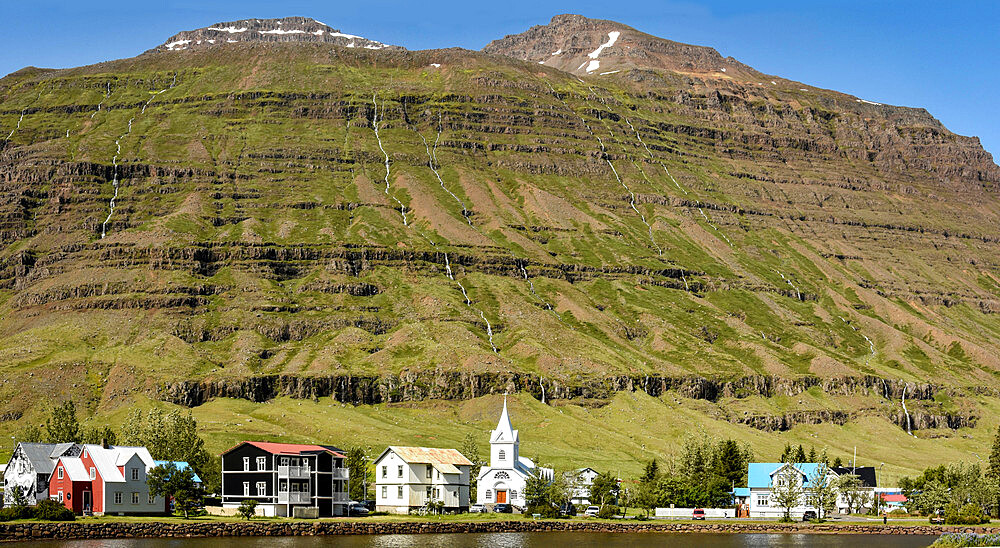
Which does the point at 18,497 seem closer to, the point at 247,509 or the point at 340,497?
the point at 247,509

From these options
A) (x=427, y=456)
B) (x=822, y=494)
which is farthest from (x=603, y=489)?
(x=822, y=494)

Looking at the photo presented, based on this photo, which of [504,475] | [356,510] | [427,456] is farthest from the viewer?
[504,475]

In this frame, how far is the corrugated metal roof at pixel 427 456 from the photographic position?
165625 mm

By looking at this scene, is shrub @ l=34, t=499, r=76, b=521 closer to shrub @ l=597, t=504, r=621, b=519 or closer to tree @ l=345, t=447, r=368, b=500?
tree @ l=345, t=447, r=368, b=500

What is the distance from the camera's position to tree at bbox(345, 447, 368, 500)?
182m

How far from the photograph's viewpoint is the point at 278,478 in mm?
153250

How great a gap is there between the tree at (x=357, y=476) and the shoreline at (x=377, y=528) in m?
28.7

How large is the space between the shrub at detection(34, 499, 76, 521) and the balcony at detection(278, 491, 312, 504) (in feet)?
78.7

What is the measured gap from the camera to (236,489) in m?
156

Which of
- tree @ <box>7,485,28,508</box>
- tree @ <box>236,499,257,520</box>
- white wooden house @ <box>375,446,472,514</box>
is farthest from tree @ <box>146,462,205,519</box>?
white wooden house @ <box>375,446,472,514</box>

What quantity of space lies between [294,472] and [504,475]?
38465 mm

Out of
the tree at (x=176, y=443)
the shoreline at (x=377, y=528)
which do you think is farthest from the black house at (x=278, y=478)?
the tree at (x=176, y=443)

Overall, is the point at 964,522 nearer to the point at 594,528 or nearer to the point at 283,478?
the point at 594,528

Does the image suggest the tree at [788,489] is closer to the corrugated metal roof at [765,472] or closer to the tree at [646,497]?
the corrugated metal roof at [765,472]
